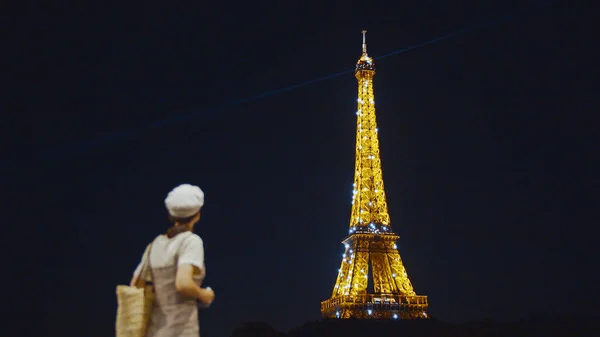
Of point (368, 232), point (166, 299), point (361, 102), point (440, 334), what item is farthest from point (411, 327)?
point (166, 299)

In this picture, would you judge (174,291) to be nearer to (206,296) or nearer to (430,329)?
(206,296)

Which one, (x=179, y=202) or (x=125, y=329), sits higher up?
(x=179, y=202)

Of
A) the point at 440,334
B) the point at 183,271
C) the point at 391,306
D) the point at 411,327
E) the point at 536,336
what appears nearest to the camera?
the point at 183,271

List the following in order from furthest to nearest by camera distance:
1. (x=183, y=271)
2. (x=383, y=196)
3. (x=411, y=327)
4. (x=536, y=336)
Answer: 1. (x=383, y=196)
2. (x=411, y=327)
3. (x=536, y=336)
4. (x=183, y=271)

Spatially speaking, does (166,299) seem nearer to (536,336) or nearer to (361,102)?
(536,336)

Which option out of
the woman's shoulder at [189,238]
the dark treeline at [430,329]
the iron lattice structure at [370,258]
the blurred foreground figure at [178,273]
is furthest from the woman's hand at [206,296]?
the iron lattice structure at [370,258]

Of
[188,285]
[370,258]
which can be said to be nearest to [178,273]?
[188,285]
